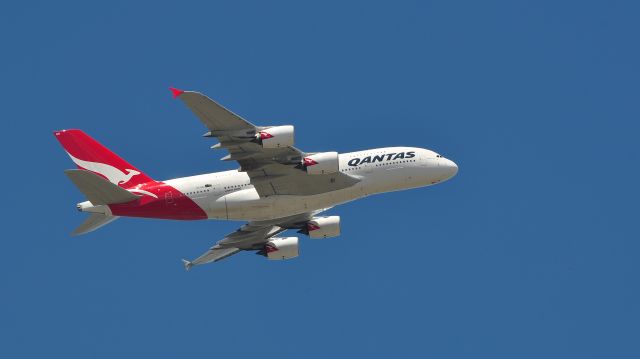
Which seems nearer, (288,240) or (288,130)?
(288,130)

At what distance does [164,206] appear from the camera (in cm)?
6209

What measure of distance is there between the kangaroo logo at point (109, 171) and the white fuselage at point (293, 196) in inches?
112

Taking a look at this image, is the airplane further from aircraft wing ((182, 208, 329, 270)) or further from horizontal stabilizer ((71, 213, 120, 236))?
aircraft wing ((182, 208, 329, 270))

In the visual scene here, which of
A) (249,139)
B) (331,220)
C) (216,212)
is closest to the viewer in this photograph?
(249,139)

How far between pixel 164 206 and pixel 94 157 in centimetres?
633

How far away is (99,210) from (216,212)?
22.6ft

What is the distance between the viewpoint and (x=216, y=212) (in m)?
62.5

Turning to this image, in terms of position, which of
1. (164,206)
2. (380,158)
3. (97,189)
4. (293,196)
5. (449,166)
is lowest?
(164,206)

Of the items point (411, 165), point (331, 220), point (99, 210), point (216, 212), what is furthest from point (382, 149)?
point (99, 210)

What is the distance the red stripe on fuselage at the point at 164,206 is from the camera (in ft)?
202

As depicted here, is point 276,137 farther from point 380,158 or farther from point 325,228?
point 325,228

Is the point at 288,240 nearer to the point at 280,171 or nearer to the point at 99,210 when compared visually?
the point at 280,171

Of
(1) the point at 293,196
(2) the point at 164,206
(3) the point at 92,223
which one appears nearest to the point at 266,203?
(1) the point at 293,196

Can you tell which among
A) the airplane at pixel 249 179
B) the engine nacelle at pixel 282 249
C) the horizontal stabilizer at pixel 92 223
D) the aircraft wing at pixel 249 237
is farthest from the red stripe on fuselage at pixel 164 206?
the engine nacelle at pixel 282 249
